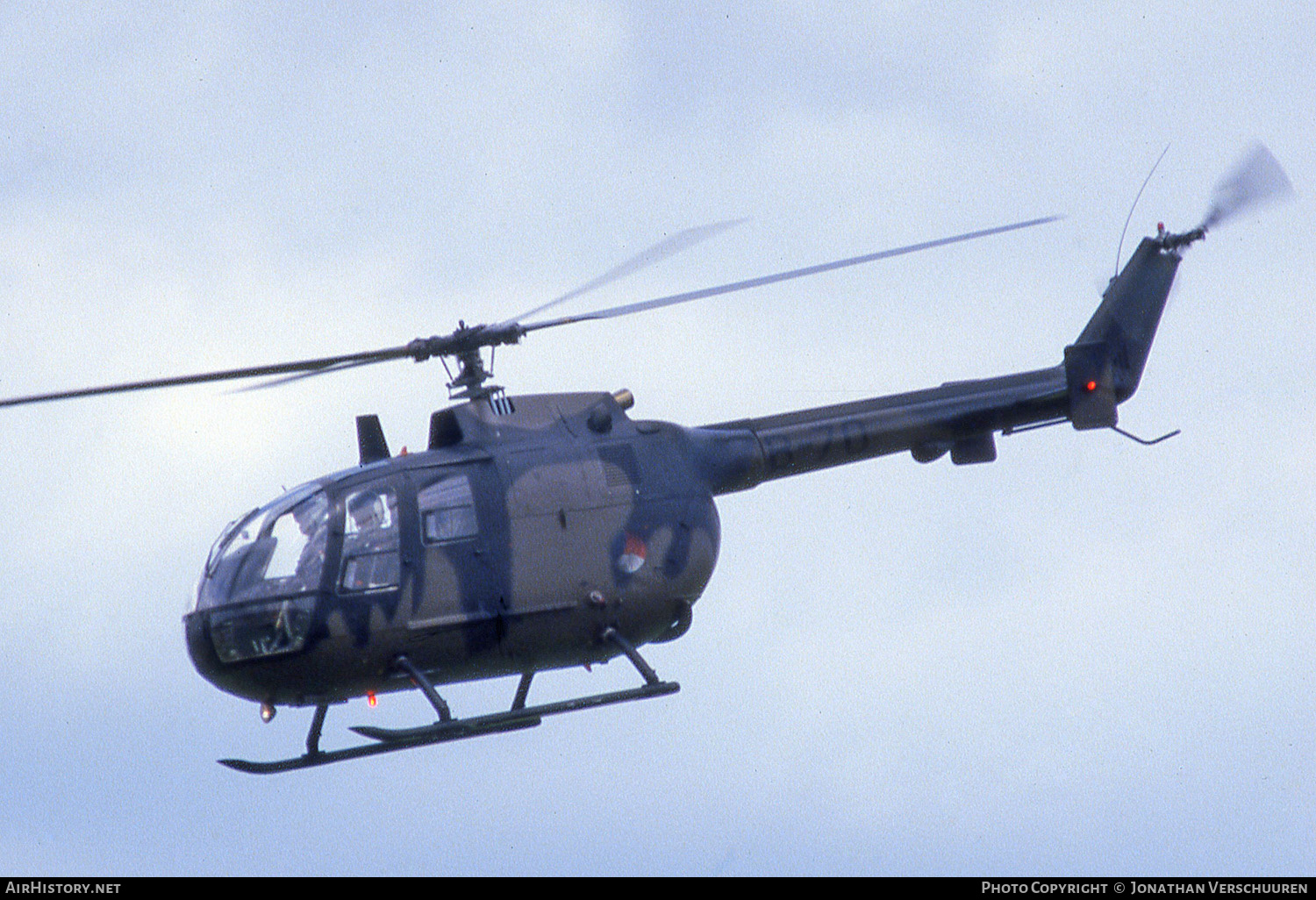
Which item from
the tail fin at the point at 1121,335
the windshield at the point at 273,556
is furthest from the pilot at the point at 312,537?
the tail fin at the point at 1121,335

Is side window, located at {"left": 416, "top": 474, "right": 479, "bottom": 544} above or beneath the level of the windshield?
above

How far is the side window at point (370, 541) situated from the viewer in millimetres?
19016

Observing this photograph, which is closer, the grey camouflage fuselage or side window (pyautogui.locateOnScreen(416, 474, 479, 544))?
the grey camouflage fuselage

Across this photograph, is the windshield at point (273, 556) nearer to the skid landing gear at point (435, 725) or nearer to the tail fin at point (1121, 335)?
the skid landing gear at point (435, 725)

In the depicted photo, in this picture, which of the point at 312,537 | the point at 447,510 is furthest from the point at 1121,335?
the point at 312,537

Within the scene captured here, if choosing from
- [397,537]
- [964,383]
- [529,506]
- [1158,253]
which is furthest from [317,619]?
[1158,253]

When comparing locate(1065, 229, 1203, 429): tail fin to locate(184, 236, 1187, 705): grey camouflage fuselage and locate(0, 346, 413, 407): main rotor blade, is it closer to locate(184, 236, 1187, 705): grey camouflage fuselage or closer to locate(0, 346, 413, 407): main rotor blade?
locate(184, 236, 1187, 705): grey camouflage fuselage

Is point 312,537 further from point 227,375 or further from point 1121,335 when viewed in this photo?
point 1121,335

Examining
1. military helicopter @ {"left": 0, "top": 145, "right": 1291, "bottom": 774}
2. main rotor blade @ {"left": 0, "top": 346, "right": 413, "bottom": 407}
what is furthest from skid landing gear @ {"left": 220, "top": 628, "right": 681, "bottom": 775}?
main rotor blade @ {"left": 0, "top": 346, "right": 413, "bottom": 407}

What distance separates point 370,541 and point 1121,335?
1099cm

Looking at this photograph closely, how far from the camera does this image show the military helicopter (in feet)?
61.8

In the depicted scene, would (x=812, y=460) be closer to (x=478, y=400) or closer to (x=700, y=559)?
(x=700, y=559)

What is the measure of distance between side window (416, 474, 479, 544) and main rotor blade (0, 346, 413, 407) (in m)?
1.39

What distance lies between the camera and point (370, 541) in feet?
62.8
